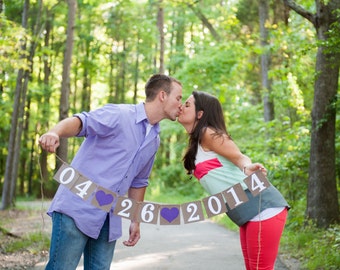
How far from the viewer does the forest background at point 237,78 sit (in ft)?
39.3

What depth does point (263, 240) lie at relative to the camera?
13.7 feet

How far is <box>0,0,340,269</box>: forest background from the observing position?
1198 centimetres

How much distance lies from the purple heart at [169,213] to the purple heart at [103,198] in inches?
18.2

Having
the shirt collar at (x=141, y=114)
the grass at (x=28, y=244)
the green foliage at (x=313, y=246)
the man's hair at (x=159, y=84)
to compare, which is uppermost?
the man's hair at (x=159, y=84)

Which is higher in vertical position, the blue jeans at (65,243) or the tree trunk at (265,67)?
the tree trunk at (265,67)

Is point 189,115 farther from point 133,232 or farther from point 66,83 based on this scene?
point 66,83

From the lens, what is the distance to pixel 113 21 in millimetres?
30281

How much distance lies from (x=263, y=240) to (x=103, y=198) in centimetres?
111

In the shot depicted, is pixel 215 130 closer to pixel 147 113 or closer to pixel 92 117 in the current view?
pixel 147 113

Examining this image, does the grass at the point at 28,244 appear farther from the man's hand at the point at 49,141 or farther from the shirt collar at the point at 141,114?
the man's hand at the point at 49,141

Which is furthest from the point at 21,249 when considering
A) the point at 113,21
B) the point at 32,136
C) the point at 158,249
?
the point at 32,136

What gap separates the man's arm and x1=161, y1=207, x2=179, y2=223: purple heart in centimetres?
88

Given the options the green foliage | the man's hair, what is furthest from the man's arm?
the green foliage

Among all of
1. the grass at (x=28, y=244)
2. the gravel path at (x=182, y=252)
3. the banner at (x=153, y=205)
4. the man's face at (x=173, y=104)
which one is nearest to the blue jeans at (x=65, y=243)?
the banner at (x=153, y=205)
